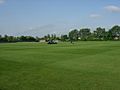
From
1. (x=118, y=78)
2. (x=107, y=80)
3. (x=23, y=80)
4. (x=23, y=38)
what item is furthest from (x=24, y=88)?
(x=23, y=38)

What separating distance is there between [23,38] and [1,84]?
555ft

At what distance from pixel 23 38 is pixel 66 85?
169588 mm

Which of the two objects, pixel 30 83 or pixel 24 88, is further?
pixel 30 83

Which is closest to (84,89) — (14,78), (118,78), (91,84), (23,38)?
(91,84)

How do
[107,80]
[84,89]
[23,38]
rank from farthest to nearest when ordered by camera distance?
[23,38] < [107,80] < [84,89]

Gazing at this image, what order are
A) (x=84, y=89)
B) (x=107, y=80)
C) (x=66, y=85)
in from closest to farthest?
(x=84, y=89), (x=66, y=85), (x=107, y=80)

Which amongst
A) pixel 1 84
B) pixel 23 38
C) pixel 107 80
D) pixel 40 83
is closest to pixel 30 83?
pixel 40 83

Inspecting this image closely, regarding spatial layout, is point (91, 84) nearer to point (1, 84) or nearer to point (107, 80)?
point (107, 80)

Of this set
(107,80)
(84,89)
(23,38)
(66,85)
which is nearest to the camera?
(84,89)

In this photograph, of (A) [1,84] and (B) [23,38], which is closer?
(A) [1,84]

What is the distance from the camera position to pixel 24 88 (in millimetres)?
10570

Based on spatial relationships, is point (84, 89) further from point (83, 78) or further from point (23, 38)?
point (23, 38)

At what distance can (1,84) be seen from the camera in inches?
448

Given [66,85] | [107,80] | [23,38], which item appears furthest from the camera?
[23,38]
